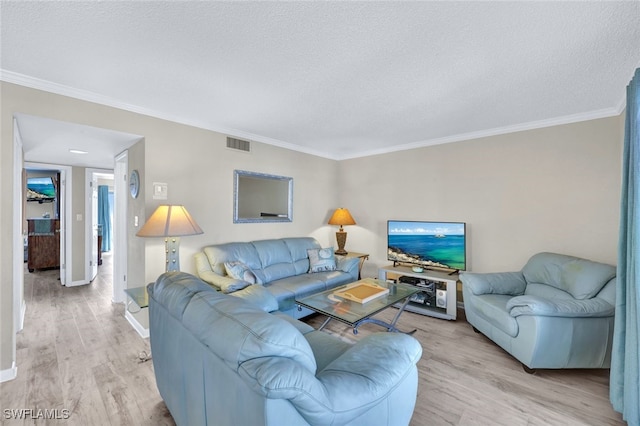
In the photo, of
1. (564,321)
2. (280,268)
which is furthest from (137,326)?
(564,321)

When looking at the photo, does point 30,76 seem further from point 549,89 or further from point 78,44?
point 549,89

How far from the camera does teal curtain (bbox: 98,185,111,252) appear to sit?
27.6 feet

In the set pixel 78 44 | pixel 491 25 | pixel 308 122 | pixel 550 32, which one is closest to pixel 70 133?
pixel 78 44

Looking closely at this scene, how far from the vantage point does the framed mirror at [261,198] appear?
383 centimetres

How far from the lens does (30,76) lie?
2.23 m

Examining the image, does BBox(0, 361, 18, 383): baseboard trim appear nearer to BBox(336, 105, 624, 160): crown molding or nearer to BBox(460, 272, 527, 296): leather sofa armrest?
BBox(460, 272, 527, 296): leather sofa armrest

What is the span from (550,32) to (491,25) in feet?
1.32

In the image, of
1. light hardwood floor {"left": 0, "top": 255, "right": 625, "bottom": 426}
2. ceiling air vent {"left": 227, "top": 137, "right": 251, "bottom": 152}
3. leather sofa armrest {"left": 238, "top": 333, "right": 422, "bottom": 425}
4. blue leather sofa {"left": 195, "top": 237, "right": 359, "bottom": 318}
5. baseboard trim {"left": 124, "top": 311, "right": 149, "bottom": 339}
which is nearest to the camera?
leather sofa armrest {"left": 238, "top": 333, "right": 422, "bottom": 425}

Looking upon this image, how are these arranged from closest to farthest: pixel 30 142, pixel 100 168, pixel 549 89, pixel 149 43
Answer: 1. pixel 149 43
2. pixel 549 89
3. pixel 30 142
4. pixel 100 168

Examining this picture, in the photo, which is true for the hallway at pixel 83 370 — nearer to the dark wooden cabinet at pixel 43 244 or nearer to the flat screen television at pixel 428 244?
the dark wooden cabinet at pixel 43 244

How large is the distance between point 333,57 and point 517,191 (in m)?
2.93

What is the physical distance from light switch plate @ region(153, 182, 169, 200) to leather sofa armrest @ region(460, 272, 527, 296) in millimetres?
3571

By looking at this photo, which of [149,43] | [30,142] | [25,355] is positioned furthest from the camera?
[30,142]

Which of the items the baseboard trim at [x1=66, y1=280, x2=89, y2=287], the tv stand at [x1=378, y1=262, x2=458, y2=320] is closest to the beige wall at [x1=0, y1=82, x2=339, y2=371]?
the tv stand at [x1=378, y1=262, x2=458, y2=320]
